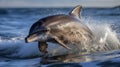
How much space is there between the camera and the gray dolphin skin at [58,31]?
9367 millimetres

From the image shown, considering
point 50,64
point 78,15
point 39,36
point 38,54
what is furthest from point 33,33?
point 78,15

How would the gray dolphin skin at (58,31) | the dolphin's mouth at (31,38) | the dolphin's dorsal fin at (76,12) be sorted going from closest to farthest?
the dolphin's mouth at (31,38), the gray dolphin skin at (58,31), the dolphin's dorsal fin at (76,12)

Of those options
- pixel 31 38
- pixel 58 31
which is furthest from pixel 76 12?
pixel 31 38

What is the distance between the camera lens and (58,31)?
386 inches

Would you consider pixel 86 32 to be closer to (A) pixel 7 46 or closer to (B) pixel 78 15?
(B) pixel 78 15

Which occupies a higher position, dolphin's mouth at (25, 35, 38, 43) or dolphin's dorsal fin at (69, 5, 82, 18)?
dolphin's dorsal fin at (69, 5, 82, 18)

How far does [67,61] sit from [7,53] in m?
3.38

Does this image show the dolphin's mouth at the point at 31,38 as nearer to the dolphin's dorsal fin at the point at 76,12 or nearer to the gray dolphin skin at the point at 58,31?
the gray dolphin skin at the point at 58,31

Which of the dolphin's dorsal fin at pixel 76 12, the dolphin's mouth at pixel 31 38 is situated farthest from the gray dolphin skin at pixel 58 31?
the dolphin's dorsal fin at pixel 76 12

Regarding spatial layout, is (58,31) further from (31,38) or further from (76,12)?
(76,12)

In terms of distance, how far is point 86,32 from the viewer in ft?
35.0

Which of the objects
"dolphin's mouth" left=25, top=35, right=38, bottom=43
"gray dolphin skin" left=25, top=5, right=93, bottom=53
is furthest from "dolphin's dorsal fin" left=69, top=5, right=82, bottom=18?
"dolphin's mouth" left=25, top=35, right=38, bottom=43

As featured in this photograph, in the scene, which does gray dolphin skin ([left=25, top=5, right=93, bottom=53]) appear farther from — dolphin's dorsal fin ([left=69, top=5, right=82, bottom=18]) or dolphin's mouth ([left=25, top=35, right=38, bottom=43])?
dolphin's dorsal fin ([left=69, top=5, right=82, bottom=18])

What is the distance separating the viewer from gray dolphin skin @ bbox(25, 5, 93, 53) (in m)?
9.37
